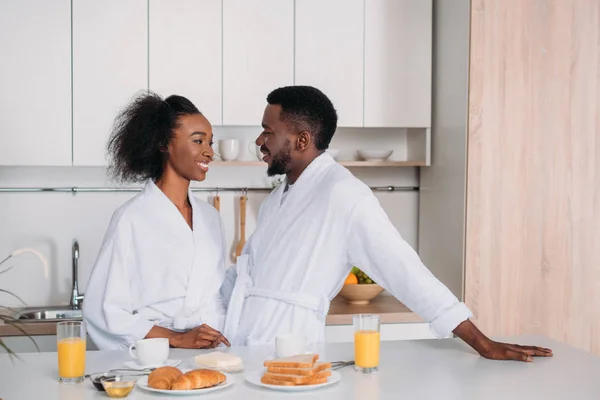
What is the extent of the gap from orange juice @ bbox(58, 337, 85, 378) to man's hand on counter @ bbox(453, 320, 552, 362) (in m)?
0.90

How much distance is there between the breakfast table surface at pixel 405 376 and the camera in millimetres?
1699

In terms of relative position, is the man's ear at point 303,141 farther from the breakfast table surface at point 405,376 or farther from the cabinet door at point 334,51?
the cabinet door at point 334,51

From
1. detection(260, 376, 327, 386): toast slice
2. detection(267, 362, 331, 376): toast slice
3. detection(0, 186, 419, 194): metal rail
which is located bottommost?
detection(260, 376, 327, 386): toast slice

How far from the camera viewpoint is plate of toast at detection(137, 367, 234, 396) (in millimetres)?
1674

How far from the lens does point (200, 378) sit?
1.69 m

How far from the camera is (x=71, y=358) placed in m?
1.75

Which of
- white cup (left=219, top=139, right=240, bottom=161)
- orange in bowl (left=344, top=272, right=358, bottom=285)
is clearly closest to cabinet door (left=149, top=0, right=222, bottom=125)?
white cup (left=219, top=139, right=240, bottom=161)

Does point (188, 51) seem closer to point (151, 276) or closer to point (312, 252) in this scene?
point (151, 276)

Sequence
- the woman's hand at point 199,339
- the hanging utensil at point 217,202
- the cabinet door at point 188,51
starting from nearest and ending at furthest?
the woman's hand at point 199,339
the cabinet door at point 188,51
the hanging utensil at point 217,202

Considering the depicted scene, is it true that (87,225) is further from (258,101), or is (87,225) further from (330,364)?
(330,364)

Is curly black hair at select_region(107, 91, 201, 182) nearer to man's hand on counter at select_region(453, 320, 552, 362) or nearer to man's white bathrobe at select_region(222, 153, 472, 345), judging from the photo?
man's white bathrobe at select_region(222, 153, 472, 345)

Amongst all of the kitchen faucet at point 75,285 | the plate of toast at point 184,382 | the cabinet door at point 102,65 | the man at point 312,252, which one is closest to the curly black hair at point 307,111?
the man at point 312,252

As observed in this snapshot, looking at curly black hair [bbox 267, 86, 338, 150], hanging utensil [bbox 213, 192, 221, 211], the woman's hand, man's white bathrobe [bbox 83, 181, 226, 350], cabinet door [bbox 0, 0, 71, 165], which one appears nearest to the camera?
the woman's hand

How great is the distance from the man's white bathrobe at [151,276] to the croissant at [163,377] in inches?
25.2
